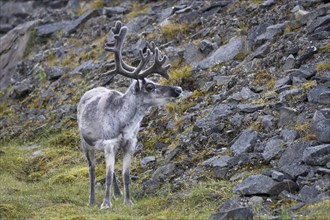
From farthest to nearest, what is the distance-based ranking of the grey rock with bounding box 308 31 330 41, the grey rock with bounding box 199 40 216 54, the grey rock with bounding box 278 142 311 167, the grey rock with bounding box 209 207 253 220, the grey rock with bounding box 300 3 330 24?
the grey rock with bounding box 199 40 216 54
the grey rock with bounding box 300 3 330 24
the grey rock with bounding box 308 31 330 41
the grey rock with bounding box 278 142 311 167
the grey rock with bounding box 209 207 253 220

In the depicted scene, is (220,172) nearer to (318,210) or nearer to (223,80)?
(318,210)

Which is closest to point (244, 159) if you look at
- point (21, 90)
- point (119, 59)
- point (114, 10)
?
point (119, 59)

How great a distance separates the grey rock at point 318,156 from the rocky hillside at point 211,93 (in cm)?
2

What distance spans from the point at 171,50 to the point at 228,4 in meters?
2.21

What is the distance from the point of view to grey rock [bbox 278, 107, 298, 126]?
1252 cm

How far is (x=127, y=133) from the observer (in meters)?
13.1

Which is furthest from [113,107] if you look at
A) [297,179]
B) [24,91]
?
[24,91]

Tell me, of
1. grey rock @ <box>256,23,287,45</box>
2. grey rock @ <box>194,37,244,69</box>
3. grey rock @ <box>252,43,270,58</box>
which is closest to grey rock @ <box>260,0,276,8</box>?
grey rock @ <box>194,37,244,69</box>

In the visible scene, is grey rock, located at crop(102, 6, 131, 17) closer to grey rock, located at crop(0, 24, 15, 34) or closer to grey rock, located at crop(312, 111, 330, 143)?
grey rock, located at crop(0, 24, 15, 34)

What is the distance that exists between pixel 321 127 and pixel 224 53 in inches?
250

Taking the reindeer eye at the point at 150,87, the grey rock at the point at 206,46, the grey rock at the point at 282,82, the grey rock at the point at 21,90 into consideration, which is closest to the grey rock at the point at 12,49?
the grey rock at the point at 21,90

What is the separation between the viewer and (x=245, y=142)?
12.7 m

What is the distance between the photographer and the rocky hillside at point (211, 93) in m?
11.1

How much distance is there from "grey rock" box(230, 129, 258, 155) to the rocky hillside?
28mm
